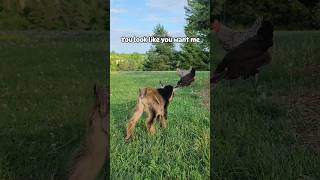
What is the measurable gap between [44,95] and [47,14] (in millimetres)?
765

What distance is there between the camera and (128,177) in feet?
13.8

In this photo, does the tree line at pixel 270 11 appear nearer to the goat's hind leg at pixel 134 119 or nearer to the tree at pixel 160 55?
the tree at pixel 160 55

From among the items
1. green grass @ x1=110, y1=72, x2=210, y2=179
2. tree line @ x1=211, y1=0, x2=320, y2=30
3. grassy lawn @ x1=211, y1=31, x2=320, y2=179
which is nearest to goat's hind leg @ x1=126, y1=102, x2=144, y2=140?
green grass @ x1=110, y1=72, x2=210, y2=179

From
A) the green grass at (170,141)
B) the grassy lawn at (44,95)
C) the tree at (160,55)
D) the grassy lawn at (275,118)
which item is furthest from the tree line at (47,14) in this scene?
the grassy lawn at (275,118)

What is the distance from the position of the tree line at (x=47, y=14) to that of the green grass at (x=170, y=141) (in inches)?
35.0

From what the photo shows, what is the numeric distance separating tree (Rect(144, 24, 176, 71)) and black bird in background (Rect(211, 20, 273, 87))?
641mm

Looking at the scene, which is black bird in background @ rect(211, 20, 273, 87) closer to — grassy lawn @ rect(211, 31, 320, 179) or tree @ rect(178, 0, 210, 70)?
grassy lawn @ rect(211, 31, 320, 179)

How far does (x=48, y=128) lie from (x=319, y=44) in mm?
2768

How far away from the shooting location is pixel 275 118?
480cm

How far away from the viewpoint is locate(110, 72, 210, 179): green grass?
164 inches

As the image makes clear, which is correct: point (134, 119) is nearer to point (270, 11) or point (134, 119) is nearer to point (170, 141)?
point (170, 141)

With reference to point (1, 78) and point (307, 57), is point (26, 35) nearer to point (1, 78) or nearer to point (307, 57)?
point (1, 78)

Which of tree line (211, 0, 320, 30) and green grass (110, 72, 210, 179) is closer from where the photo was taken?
green grass (110, 72, 210, 179)

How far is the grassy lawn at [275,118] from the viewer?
14.8 feet
